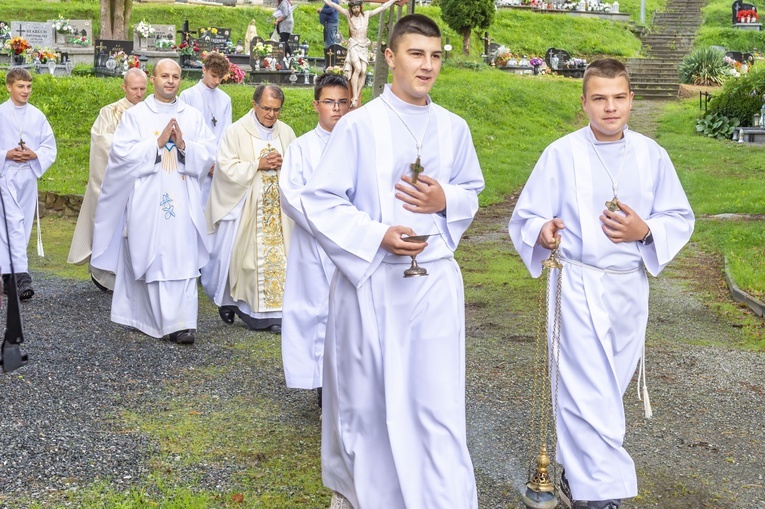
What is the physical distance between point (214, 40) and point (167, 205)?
21.0m

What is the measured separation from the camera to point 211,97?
11719 millimetres

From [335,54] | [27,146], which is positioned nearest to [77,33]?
[335,54]

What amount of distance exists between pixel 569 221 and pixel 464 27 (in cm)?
3379

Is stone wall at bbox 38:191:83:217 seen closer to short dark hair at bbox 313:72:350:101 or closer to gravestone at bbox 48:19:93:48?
short dark hair at bbox 313:72:350:101

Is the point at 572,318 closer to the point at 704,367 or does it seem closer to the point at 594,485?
the point at 594,485

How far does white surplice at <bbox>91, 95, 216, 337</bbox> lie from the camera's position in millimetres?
8766

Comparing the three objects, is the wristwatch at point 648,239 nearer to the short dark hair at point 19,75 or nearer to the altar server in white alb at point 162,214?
the altar server in white alb at point 162,214

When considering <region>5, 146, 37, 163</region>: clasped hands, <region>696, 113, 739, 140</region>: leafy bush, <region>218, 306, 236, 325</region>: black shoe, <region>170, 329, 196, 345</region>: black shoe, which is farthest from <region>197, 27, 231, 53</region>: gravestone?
<region>170, 329, 196, 345</region>: black shoe

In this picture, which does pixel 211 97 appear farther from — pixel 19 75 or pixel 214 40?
pixel 214 40

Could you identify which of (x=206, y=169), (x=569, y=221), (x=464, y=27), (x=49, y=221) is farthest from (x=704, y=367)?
(x=464, y=27)

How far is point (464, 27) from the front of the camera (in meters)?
38.2

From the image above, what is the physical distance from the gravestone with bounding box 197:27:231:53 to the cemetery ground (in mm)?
17045

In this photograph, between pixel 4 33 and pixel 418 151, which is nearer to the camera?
pixel 418 151

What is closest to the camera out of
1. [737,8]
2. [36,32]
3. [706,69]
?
[36,32]
